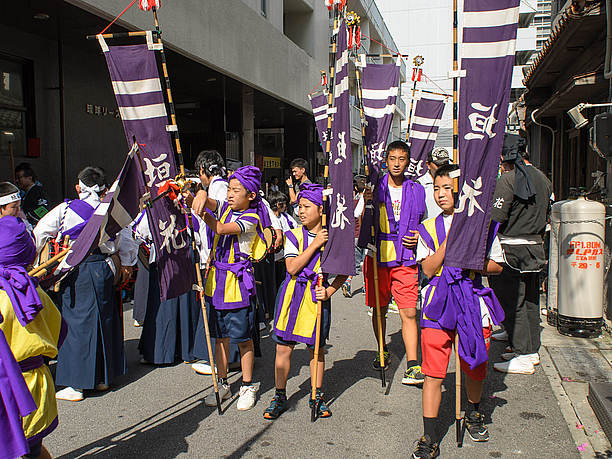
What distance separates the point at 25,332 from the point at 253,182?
208 cm

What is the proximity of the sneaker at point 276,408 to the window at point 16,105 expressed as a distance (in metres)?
6.47

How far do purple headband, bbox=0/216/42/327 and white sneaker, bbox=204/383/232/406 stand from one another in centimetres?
190

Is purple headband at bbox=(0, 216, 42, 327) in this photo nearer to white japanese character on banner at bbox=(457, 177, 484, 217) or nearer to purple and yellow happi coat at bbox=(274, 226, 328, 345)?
purple and yellow happi coat at bbox=(274, 226, 328, 345)

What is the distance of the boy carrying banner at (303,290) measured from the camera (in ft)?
13.3

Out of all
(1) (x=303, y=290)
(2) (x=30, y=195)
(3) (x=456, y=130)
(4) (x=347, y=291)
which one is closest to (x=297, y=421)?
(1) (x=303, y=290)

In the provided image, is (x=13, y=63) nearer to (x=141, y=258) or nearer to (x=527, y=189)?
(x=141, y=258)

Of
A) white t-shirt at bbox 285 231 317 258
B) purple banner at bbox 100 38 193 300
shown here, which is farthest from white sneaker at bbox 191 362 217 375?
white t-shirt at bbox 285 231 317 258

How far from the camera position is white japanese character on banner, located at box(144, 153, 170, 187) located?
407 cm

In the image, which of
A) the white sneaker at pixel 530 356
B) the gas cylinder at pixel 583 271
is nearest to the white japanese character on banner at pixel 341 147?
the white sneaker at pixel 530 356

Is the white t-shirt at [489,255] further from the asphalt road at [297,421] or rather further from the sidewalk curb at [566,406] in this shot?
the sidewalk curb at [566,406]

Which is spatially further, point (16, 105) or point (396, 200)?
point (16, 105)

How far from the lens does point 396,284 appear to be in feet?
16.3

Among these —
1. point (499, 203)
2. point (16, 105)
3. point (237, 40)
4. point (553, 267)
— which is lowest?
point (553, 267)

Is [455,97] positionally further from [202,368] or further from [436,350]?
[202,368]
